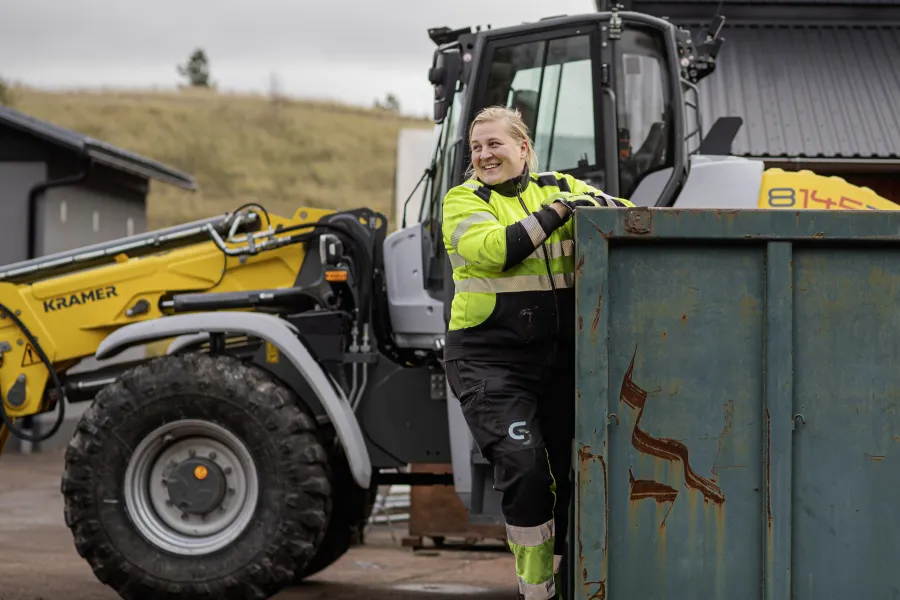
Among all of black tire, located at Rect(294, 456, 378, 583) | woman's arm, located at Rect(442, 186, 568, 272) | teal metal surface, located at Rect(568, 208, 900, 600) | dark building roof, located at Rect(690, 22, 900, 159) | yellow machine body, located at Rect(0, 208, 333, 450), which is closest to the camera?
teal metal surface, located at Rect(568, 208, 900, 600)

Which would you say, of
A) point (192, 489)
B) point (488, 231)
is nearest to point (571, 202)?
point (488, 231)

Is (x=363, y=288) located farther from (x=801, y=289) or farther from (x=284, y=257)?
(x=801, y=289)

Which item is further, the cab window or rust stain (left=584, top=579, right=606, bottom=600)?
the cab window

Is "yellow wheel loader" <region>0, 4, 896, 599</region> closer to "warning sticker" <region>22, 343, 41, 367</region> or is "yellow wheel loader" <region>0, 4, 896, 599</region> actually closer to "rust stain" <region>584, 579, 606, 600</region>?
"warning sticker" <region>22, 343, 41, 367</region>

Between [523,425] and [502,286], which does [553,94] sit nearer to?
[502,286]

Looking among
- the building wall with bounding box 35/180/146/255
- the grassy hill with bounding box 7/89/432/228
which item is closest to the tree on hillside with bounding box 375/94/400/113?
the grassy hill with bounding box 7/89/432/228

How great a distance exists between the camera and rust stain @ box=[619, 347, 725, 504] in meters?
4.32

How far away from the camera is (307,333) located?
7.47m

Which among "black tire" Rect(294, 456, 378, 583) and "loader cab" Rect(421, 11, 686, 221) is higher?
"loader cab" Rect(421, 11, 686, 221)

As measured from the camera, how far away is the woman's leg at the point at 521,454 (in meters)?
4.80

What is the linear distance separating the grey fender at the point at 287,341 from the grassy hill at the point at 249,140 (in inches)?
1972

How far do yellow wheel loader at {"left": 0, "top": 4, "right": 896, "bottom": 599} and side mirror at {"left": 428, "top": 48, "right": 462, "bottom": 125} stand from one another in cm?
1

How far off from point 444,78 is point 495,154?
207cm

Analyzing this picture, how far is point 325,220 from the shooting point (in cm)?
772
